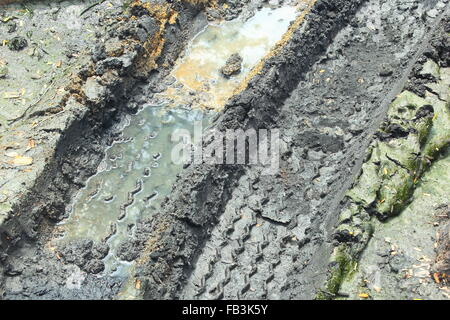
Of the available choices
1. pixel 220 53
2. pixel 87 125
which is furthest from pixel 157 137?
pixel 220 53

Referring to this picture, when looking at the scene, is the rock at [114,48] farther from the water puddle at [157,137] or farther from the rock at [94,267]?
the rock at [94,267]

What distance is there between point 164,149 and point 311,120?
227cm

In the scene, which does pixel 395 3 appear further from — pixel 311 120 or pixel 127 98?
pixel 127 98

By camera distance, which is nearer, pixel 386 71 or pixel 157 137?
pixel 157 137

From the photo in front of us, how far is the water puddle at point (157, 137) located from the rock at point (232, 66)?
9 cm

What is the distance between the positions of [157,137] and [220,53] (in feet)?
6.99

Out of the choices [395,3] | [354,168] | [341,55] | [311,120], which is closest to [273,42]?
[341,55]

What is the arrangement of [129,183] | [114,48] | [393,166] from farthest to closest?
[114,48] < [129,183] < [393,166]

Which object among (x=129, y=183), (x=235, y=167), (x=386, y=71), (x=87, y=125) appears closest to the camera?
(x=235, y=167)

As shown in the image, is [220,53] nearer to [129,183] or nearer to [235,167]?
[235,167]

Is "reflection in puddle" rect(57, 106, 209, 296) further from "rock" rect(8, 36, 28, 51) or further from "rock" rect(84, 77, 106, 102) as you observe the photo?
"rock" rect(8, 36, 28, 51)

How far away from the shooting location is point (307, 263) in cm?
639

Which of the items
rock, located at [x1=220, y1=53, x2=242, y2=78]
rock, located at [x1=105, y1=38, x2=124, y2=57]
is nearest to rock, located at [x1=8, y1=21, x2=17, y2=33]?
rock, located at [x1=105, y1=38, x2=124, y2=57]

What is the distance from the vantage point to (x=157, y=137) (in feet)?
26.0
